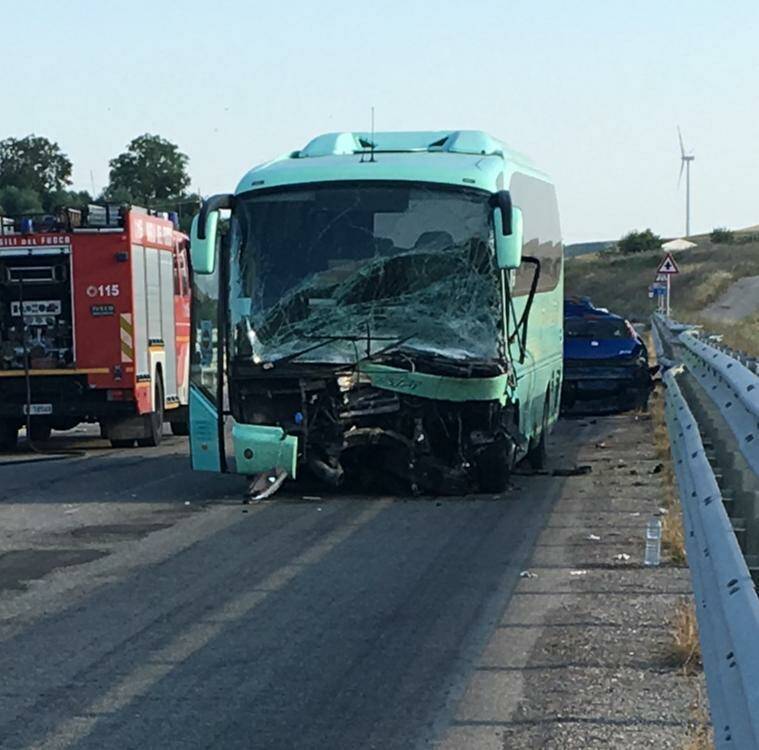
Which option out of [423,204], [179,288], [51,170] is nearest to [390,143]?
[423,204]

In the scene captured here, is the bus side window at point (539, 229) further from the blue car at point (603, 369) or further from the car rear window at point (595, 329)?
the car rear window at point (595, 329)

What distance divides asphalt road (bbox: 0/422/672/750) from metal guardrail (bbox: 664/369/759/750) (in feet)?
4.16

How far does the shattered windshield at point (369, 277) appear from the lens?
15.6 meters

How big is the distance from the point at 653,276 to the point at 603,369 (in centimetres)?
9140

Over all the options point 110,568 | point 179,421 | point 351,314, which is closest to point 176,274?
point 179,421

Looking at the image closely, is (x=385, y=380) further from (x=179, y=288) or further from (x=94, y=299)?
(x=179, y=288)

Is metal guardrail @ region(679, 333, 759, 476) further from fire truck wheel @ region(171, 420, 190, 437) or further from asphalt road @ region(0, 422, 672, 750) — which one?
fire truck wheel @ region(171, 420, 190, 437)

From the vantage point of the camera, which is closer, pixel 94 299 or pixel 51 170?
pixel 94 299

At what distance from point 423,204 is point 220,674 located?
26.0 ft

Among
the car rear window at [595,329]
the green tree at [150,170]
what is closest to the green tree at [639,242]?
the green tree at [150,170]

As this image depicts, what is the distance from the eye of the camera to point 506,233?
15312 mm

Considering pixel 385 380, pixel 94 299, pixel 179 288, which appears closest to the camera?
pixel 385 380

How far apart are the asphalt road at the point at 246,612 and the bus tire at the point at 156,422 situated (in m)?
5.66

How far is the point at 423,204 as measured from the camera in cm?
1563
